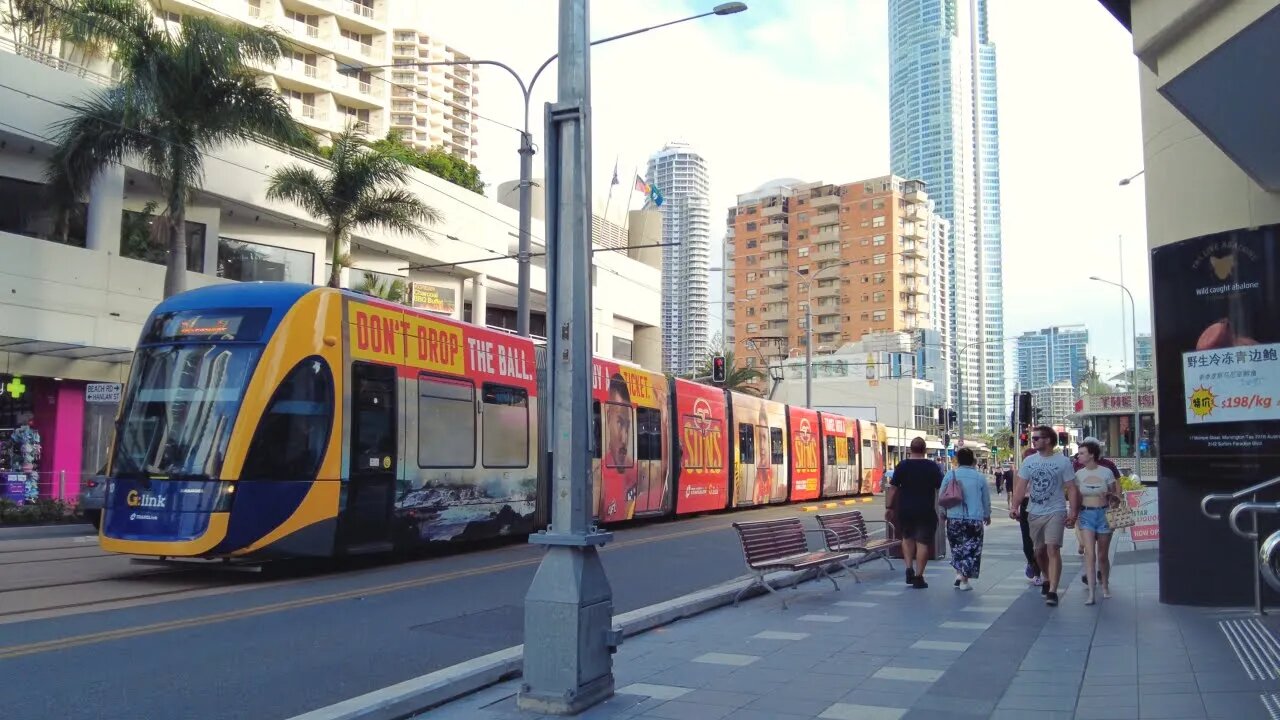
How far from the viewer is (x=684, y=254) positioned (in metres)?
116

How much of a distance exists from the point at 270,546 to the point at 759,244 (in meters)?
99.9

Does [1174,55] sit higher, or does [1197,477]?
[1174,55]

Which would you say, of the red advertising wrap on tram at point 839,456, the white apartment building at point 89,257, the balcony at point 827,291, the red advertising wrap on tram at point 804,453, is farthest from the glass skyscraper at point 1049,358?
the white apartment building at point 89,257

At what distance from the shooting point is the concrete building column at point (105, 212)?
78.0 ft

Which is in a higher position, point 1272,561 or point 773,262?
point 773,262

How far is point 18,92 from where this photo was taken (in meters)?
22.2

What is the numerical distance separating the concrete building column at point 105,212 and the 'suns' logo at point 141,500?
15.2 meters

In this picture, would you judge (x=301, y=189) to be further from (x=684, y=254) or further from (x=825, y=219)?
(x=684, y=254)

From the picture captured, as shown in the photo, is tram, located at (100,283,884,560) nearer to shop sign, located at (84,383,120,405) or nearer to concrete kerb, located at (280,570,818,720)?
concrete kerb, located at (280,570,818,720)

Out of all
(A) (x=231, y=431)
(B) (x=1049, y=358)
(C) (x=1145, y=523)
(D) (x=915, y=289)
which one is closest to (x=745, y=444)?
(C) (x=1145, y=523)

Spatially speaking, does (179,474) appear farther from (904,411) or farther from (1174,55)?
(904,411)

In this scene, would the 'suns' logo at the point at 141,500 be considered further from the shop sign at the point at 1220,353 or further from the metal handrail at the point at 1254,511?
the shop sign at the point at 1220,353

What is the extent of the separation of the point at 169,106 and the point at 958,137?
142096 mm

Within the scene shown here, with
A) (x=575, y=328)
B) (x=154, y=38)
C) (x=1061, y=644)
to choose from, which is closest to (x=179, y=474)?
(x=575, y=328)
